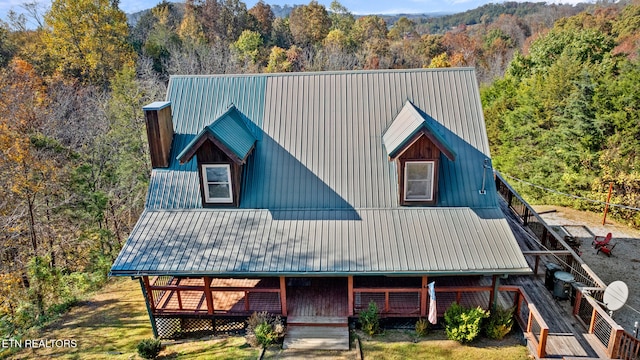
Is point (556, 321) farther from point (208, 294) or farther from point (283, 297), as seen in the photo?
point (208, 294)

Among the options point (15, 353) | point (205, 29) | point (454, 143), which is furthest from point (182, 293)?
point (205, 29)

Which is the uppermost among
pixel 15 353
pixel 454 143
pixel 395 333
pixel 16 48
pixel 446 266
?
pixel 16 48

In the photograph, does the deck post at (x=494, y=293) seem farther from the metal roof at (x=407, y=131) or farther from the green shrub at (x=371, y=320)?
the metal roof at (x=407, y=131)

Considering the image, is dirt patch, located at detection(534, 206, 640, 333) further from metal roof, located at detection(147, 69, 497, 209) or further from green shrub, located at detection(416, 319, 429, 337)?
green shrub, located at detection(416, 319, 429, 337)

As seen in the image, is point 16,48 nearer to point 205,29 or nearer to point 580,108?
point 205,29

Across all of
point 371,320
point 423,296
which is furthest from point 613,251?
point 371,320

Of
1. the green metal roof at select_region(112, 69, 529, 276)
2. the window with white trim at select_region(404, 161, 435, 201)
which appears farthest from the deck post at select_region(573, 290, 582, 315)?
the window with white trim at select_region(404, 161, 435, 201)
